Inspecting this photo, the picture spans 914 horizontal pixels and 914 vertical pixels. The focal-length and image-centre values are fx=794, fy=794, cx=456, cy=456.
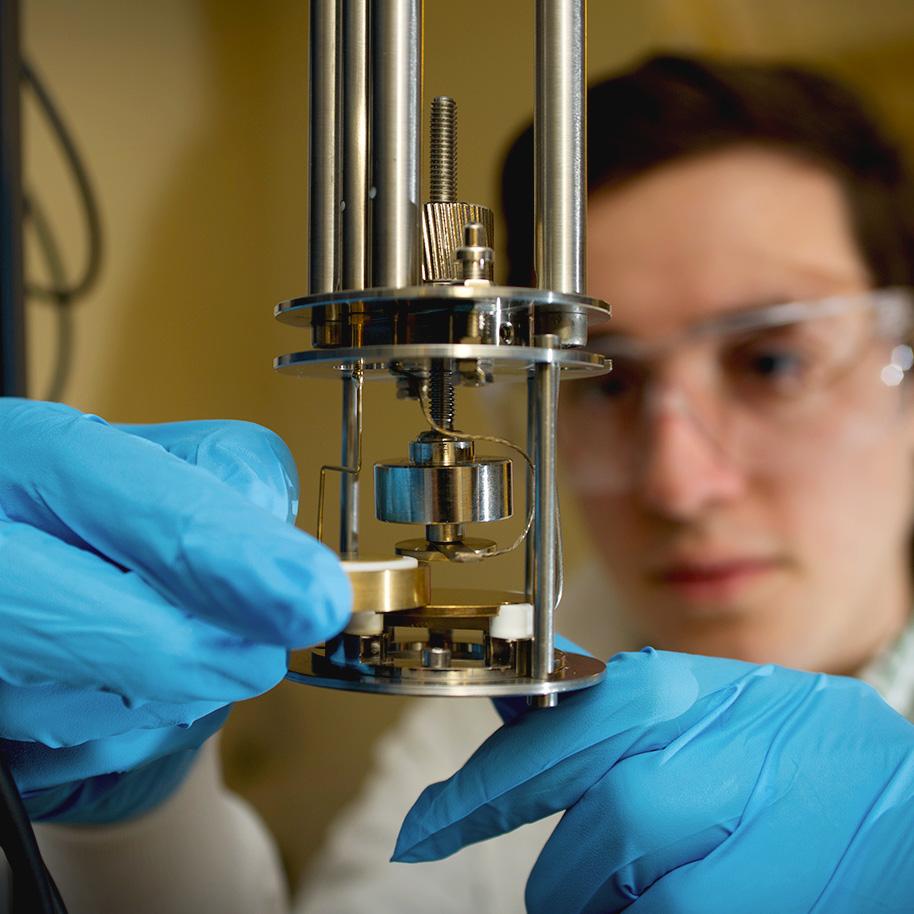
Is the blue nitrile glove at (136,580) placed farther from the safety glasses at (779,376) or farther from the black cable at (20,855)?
the safety glasses at (779,376)

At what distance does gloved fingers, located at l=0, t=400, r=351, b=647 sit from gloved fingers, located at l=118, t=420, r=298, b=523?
0.20ft

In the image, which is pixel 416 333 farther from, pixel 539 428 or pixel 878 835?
pixel 878 835

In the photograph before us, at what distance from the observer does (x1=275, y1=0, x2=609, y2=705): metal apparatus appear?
384 mm

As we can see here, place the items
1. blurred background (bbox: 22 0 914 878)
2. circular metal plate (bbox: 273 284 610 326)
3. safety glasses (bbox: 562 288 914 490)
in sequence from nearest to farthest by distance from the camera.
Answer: circular metal plate (bbox: 273 284 610 326) < safety glasses (bbox: 562 288 914 490) < blurred background (bbox: 22 0 914 878)

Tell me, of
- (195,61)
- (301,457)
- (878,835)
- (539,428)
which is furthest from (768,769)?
(195,61)

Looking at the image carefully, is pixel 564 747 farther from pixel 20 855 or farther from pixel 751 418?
pixel 751 418

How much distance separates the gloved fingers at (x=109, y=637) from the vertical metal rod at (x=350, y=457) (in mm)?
121

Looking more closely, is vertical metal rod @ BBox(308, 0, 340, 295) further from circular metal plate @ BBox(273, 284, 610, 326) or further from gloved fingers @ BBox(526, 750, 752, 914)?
gloved fingers @ BBox(526, 750, 752, 914)

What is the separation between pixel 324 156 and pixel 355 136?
0.11 feet

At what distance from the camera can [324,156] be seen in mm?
447

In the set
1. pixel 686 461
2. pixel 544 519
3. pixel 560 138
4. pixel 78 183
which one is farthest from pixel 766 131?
pixel 78 183

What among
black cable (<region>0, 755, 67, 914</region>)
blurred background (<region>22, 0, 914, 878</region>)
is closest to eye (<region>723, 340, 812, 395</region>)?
blurred background (<region>22, 0, 914, 878</region>)

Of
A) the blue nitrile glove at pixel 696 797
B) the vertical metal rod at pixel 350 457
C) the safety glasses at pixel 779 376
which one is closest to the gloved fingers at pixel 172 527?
the vertical metal rod at pixel 350 457

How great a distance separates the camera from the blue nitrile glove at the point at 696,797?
472 mm
